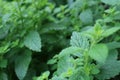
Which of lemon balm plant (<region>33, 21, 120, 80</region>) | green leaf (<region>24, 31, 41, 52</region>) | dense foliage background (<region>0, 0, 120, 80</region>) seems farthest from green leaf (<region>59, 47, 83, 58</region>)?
green leaf (<region>24, 31, 41, 52</region>)

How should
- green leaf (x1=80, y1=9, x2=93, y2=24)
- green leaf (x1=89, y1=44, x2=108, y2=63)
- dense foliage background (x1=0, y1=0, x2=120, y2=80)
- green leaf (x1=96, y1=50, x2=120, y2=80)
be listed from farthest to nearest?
green leaf (x1=80, y1=9, x2=93, y2=24), dense foliage background (x1=0, y1=0, x2=120, y2=80), green leaf (x1=96, y1=50, x2=120, y2=80), green leaf (x1=89, y1=44, x2=108, y2=63)

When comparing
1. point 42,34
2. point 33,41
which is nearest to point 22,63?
point 33,41

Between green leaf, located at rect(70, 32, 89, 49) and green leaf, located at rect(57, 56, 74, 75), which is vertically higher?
green leaf, located at rect(70, 32, 89, 49)

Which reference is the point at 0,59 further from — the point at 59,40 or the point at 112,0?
the point at 112,0

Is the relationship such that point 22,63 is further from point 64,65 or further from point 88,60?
point 88,60

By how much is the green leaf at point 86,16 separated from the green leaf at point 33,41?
1.18ft

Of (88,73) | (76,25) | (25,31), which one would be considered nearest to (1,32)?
(25,31)

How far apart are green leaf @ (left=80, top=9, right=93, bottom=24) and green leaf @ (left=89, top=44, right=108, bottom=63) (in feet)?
2.44

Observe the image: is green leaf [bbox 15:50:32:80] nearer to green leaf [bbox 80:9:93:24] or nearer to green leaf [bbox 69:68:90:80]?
green leaf [bbox 80:9:93:24]

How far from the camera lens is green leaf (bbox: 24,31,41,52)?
1.77 metres

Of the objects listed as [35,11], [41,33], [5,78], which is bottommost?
[5,78]

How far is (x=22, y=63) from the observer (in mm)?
1823

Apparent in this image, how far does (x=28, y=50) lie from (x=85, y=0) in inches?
22.1

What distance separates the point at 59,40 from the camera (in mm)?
2051
